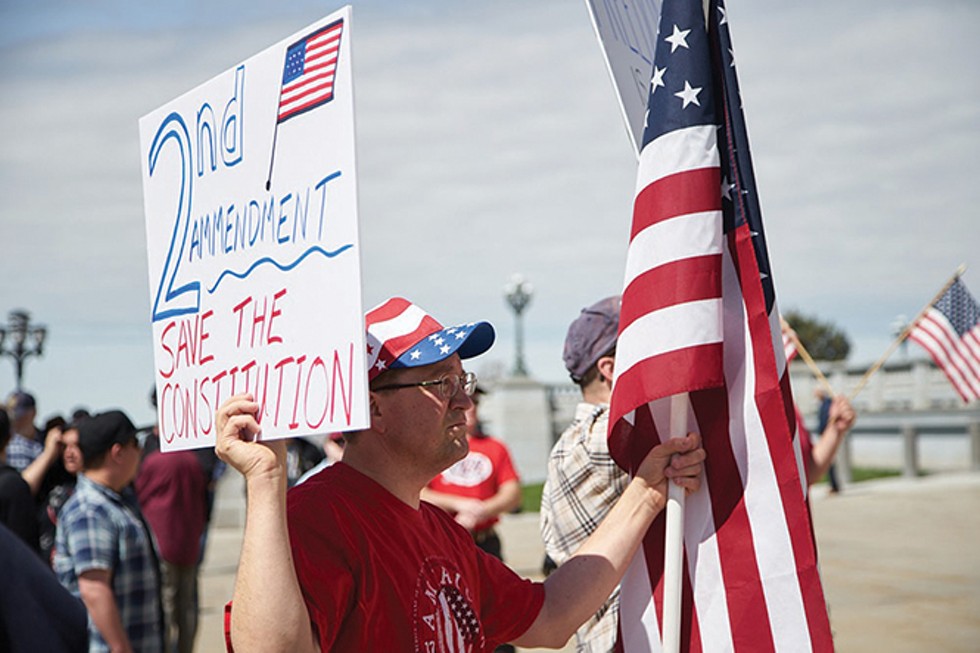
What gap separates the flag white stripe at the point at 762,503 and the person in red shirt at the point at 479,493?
379cm

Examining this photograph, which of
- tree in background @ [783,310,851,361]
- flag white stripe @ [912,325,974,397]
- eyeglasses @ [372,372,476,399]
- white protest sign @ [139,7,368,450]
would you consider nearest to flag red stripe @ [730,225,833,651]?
eyeglasses @ [372,372,476,399]

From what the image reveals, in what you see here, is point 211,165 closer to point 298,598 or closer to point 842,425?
point 298,598

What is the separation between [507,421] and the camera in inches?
1179

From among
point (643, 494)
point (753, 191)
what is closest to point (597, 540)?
Result: point (643, 494)

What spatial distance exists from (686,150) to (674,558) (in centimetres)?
103

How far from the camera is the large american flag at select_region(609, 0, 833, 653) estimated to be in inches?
113

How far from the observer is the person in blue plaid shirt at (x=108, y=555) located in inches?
195

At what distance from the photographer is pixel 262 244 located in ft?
8.12

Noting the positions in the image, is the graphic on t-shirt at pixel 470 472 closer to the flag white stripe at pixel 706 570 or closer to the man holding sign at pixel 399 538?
the man holding sign at pixel 399 538

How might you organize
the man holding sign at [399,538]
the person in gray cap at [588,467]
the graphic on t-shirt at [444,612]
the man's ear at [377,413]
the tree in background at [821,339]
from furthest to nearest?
the tree in background at [821,339]
the person in gray cap at [588,467]
the man's ear at [377,413]
the graphic on t-shirt at [444,612]
the man holding sign at [399,538]

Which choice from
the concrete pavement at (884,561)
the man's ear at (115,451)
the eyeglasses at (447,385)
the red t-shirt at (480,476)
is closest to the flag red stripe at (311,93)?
the eyeglasses at (447,385)

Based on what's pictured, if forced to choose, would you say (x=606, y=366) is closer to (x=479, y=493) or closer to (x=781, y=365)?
(x=781, y=365)

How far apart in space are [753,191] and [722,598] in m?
1.06

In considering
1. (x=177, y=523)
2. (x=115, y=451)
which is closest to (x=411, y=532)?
(x=115, y=451)
